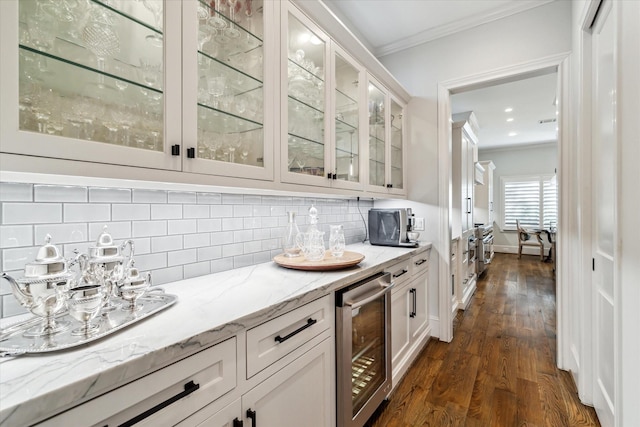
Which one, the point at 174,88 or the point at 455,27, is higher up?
the point at 455,27

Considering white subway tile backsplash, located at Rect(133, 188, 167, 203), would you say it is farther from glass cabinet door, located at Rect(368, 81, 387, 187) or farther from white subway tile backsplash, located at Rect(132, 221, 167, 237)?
glass cabinet door, located at Rect(368, 81, 387, 187)

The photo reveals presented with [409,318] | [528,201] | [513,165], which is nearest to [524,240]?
[528,201]

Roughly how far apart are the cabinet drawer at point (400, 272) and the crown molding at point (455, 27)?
217 cm

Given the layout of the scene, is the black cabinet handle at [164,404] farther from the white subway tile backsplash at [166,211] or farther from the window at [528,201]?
the window at [528,201]

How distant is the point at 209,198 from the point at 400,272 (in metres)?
1.34

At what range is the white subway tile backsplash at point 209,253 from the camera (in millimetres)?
1376

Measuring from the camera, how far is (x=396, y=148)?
2.68 metres

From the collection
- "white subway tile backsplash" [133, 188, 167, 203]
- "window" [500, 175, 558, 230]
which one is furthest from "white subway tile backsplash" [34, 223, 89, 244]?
"window" [500, 175, 558, 230]

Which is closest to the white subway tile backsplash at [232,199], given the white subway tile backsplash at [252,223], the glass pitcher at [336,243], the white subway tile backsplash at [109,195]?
the white subway tile backsplash at [252,223]

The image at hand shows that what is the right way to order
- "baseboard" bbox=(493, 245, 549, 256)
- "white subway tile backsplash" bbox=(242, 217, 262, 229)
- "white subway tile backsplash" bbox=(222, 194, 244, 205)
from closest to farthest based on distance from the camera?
"white subway tile backsplash" bbox=(222, 194, 244, 205), "white subway tile backsplash" bbox=(242, 217, 262, 229), "baseboard" bbox=(493, 245, 549, 256)

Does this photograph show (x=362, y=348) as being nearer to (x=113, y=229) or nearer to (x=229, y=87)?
(x=113, y=229)

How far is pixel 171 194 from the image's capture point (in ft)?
4.17

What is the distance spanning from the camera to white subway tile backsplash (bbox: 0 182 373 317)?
0.88 meters

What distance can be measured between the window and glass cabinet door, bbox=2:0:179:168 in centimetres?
889
